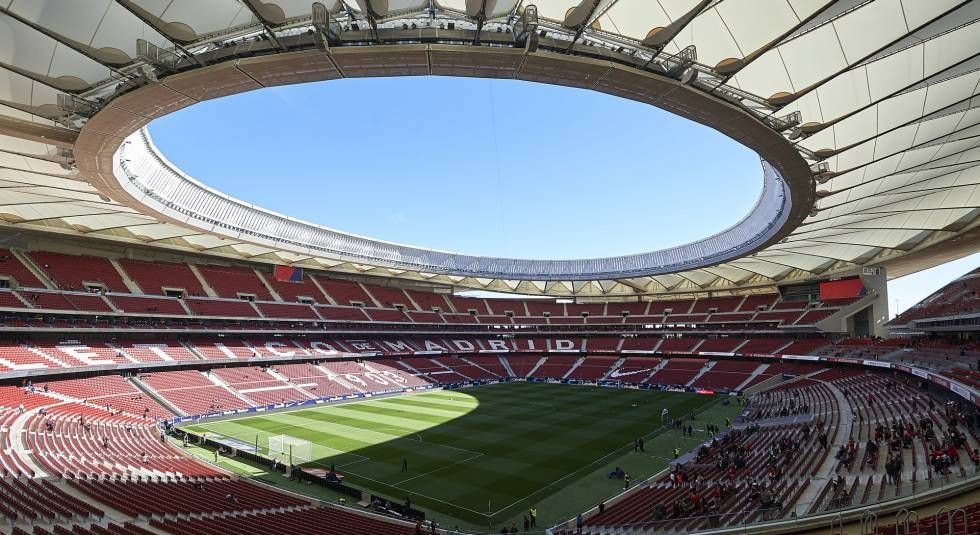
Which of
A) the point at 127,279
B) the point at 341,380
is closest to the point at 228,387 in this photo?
the point at 341,380

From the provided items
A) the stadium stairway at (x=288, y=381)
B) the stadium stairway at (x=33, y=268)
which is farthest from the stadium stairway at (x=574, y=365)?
the stadium stairway at (x=33, y=268)

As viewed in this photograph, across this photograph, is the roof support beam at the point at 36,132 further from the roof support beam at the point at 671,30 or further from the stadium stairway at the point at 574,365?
the stadium stairway at the point at 574,365

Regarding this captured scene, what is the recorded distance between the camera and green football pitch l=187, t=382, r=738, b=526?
76.7 feet

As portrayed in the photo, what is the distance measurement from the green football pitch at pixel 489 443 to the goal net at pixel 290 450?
2.12 ft

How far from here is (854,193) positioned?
85.9ft

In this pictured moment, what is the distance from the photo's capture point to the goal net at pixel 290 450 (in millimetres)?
27734

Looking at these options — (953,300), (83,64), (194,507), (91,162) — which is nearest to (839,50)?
(83,64)

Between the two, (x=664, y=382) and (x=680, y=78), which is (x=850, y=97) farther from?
(x=664, y=382)

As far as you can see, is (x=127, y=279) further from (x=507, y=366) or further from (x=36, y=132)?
(x=507, y=366)

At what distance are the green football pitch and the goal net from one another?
2.12 ft

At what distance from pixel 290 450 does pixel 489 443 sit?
37.1 feet

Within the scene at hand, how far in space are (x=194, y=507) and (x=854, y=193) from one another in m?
31.1

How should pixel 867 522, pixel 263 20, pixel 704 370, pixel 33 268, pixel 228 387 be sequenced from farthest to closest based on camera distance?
pixel 704 370, pixel 228 387, pixel 33 268, pixel 263 20, pixel 867 522

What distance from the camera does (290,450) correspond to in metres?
27.7
